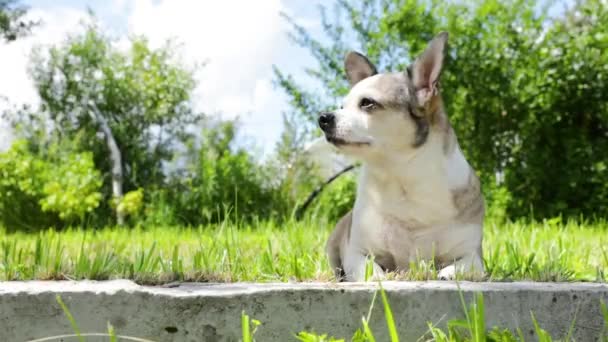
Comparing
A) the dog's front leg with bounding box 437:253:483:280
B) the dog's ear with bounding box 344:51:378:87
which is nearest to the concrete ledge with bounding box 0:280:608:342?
the dog's front leg with bounding box 437:253:483:280

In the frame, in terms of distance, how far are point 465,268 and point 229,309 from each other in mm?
1023

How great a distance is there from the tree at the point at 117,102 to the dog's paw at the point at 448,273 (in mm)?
10290

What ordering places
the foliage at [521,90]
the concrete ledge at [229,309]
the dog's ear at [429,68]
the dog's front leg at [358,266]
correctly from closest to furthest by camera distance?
the concrete ledge at [229,309]
the dog's front leg at [358,266]
the dog's ear at [429,68]
the foliage at [521,90]

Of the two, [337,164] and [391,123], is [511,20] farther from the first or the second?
[391,123]

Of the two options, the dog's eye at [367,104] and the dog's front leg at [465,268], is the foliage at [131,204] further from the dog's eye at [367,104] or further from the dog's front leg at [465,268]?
the dog's front leg at [465,268]

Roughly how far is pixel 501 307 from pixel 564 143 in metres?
7.19

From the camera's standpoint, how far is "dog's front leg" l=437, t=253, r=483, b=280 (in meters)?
2.61

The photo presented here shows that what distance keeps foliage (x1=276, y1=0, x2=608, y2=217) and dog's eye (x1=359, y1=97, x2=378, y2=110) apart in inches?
242

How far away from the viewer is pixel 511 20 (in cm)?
914

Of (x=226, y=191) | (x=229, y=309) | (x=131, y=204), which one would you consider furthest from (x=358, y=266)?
(x=131, y=204)

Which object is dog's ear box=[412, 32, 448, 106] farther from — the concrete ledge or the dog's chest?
the concrete ledge

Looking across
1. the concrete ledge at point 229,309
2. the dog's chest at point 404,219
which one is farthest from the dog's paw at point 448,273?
the concrete ledge at point 229,309

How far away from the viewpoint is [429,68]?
9.66 feet

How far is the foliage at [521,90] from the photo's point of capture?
28.9ft
